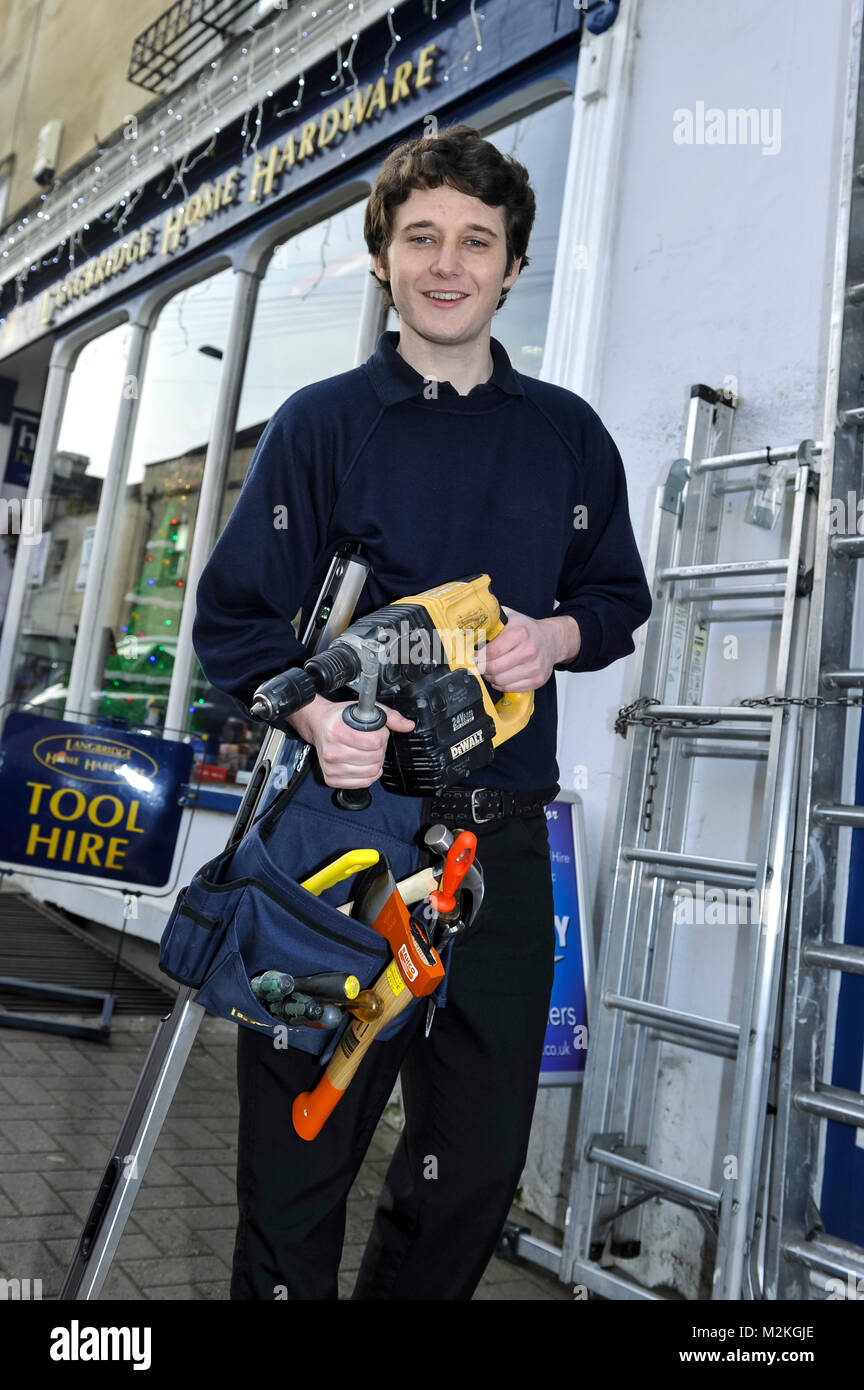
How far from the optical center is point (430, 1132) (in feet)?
5.65

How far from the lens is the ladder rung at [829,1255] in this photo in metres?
2.49

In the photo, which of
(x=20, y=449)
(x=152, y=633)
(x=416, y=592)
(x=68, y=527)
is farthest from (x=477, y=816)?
(x=20, y=449)

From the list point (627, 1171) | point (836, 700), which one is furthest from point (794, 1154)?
point (836, 700)

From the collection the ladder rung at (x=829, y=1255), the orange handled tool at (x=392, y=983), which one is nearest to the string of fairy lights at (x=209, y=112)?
the orange handled tool at (x=392, y=983)

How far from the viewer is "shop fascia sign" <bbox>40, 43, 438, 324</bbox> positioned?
564 centimetres

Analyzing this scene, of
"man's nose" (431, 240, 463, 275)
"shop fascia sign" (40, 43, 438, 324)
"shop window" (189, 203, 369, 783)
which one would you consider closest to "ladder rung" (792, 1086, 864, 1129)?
"man's nose" (431, 240, 463, 275)

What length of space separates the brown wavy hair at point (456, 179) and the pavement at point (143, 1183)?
2.38 m

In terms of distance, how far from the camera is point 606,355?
393 centimetres

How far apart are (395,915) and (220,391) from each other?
19.9ft

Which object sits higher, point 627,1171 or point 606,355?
point 606,355

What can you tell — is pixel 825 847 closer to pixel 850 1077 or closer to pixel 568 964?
pixel 850 1077

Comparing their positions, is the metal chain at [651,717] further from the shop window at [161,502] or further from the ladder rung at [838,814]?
the shop window at [161,502]

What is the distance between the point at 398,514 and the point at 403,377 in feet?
0.80
